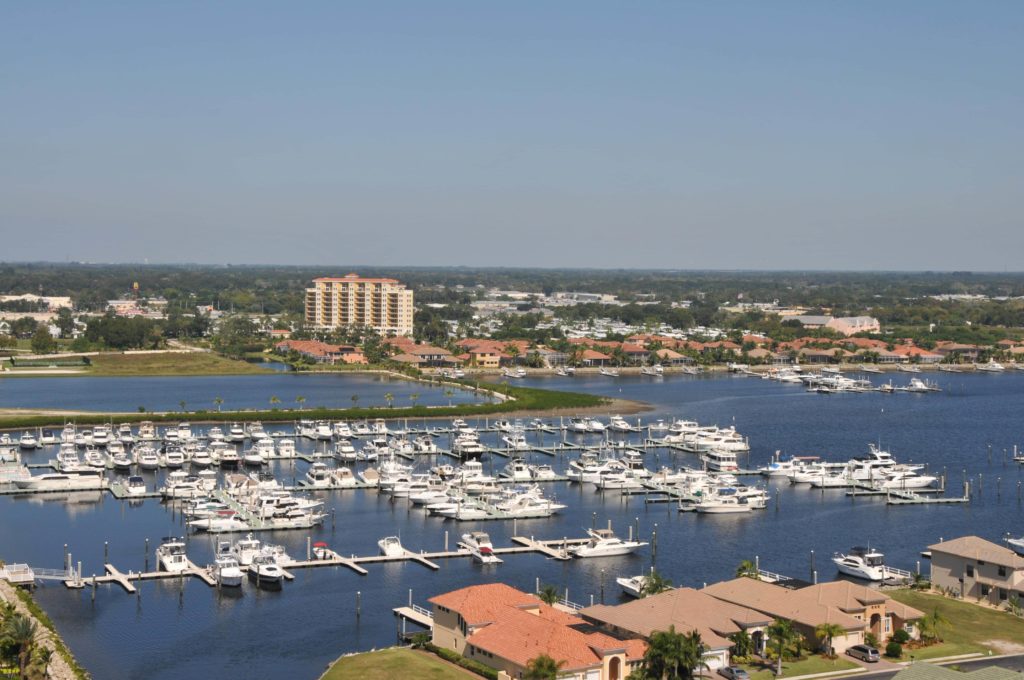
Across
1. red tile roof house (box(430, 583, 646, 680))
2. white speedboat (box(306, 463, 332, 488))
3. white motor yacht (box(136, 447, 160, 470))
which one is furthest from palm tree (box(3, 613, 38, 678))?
white motor yacht (box(136, 447, 160, 470))

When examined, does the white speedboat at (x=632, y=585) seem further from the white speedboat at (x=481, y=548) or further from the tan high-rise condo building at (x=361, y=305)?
the tan high-rise condo building at (x=361, y=305)

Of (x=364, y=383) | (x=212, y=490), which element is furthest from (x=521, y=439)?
(x=364, y=383)

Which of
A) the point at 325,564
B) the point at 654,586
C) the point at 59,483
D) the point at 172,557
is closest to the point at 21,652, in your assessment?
the point at 172,557

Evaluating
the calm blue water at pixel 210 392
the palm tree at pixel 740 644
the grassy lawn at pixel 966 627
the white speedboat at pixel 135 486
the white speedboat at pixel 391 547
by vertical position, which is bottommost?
the calm blue water at pixel 210 392

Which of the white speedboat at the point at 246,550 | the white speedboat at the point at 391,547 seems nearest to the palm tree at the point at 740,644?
the white speedboat at the point at 391,547

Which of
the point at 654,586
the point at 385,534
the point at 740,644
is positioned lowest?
the point at 385,534

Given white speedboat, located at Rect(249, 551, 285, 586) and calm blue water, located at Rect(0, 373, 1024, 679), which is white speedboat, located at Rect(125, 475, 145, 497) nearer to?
calm blue water, located at Rect(0, 373, 1024, 679)

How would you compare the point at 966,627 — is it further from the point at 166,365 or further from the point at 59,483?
the point at 166,365
